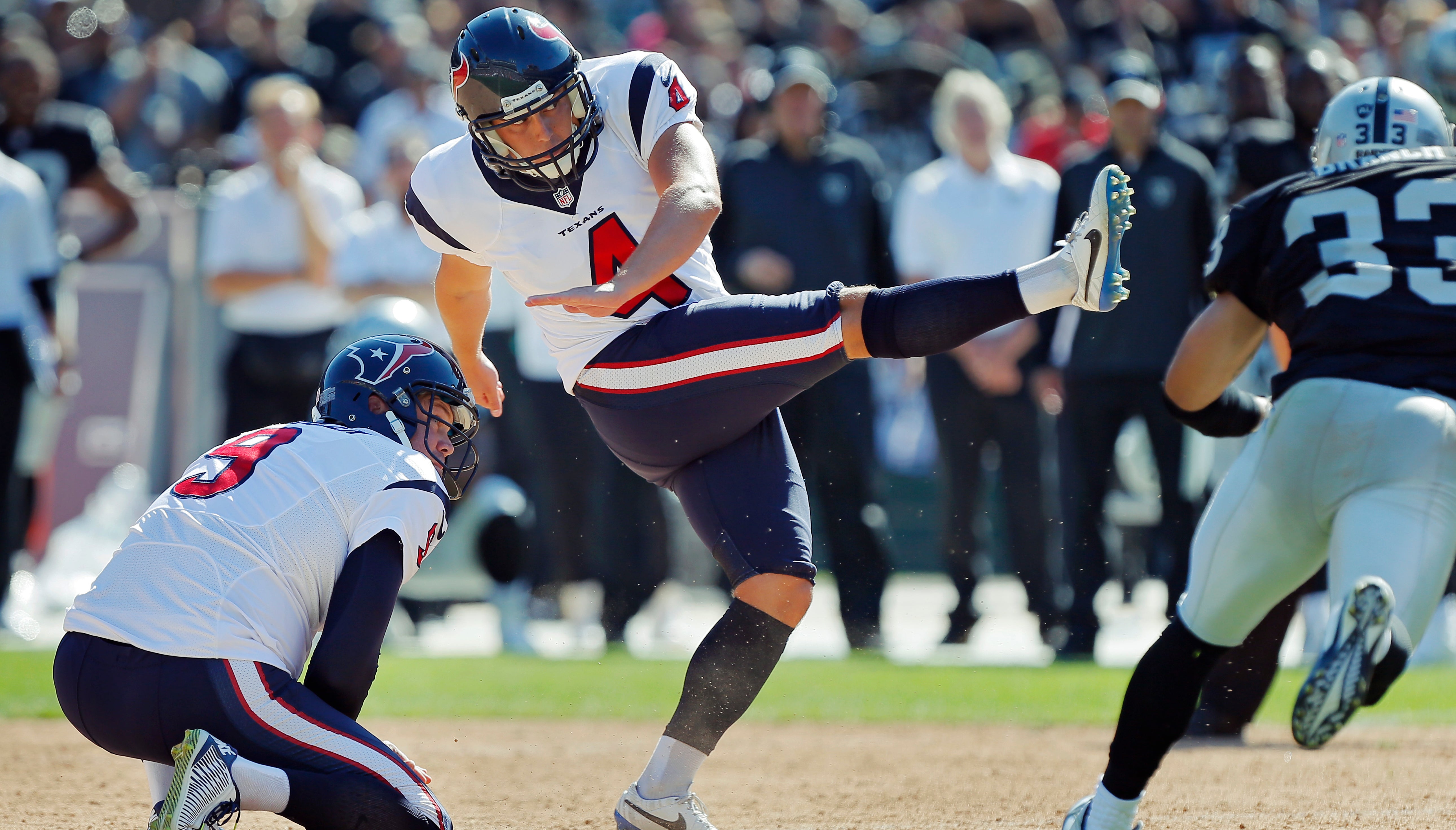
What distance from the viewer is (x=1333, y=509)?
12.1 ft

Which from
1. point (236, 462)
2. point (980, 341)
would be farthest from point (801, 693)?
point (236, 462)

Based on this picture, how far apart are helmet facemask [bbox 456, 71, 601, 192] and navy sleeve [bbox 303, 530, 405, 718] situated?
1.12 metres

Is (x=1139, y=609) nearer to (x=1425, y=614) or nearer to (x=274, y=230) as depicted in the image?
(x=274, y=230)

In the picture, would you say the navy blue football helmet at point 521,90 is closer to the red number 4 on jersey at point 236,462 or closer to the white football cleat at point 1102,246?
the red number 4 on jersey at point 236,462

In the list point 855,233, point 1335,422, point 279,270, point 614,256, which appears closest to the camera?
point 1335,422

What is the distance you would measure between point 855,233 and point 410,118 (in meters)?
4.08

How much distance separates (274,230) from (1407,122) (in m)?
7.27

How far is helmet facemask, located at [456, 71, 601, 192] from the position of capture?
4.19 m

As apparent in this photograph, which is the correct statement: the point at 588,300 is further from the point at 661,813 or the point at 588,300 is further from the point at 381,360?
the point at 661,813

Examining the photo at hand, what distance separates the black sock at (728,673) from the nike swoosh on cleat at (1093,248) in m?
1.26

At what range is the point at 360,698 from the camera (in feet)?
12.6

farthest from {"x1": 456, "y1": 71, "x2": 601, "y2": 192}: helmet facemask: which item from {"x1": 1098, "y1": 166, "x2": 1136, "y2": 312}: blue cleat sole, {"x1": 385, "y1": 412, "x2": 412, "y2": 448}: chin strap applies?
{"x1": 1098, "y1": 166, "x2": 1136, "y2": 312}: blue cleat sole

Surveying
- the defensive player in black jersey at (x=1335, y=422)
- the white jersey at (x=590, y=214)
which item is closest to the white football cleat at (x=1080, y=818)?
the defensive player in black jersey at (x=1335, y=422)

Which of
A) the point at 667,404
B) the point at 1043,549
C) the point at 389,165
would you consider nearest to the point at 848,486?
the point at 1043,549
